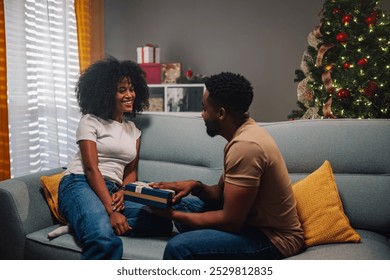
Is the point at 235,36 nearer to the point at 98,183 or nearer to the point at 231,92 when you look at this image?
the point at 98,183

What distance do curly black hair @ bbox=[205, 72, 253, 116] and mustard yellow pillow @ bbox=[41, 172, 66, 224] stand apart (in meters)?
0.90

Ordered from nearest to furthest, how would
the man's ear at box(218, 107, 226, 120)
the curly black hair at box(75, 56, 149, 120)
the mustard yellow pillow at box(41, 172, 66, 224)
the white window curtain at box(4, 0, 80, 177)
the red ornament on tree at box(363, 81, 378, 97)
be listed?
the man's ear at box(218, 107, 226, 120) < the mustard yellow pillow at box(41, 172, 66, 224) < the curly black hair at box(75, 56, 149, 120) < the red ornament on tree at box(363, 81, 378, 97) < the white window curtain at box(4, 0, 80, 177)

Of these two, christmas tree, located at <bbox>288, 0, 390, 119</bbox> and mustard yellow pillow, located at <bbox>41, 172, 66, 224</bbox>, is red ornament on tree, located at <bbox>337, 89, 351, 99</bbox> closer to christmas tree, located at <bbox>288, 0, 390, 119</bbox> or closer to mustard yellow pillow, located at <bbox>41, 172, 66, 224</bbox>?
christmas tree, located at <bbox>288, 0, 390, 119</bbox>

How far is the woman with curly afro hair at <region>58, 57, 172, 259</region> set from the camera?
151cm

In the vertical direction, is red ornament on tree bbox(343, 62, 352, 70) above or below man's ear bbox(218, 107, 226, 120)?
above

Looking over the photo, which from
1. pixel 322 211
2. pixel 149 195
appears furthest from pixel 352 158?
pixel 149 195

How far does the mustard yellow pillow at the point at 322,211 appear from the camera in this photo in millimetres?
1502

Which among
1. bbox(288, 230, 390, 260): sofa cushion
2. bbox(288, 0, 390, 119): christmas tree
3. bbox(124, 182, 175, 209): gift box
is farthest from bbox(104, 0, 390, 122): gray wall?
bbox(124, 182, 175, 209): gift box

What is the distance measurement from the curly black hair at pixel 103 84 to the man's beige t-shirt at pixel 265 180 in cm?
82

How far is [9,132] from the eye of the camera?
294cm

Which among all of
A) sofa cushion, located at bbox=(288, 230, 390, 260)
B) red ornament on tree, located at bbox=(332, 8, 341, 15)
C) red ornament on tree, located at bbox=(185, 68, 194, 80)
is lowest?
sofa cushion, located at bbox=(288, 230, 390, 260)

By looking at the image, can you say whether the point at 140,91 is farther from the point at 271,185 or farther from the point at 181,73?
the point at 181,73

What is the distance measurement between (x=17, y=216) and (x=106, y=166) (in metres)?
0.42
